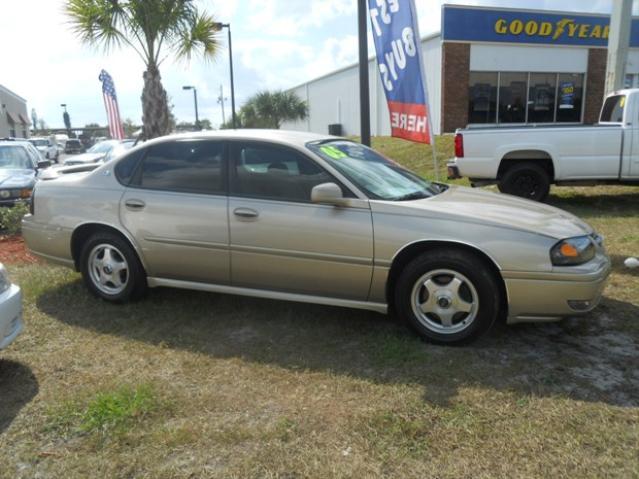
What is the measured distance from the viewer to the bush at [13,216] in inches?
308

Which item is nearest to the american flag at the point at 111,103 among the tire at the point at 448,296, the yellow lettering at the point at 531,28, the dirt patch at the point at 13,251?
the dirt patch at the point at 13,251

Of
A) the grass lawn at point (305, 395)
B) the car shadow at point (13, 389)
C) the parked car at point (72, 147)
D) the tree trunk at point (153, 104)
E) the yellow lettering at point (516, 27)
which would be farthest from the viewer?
the parked car at point (72, 147)

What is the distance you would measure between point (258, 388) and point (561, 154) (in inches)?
284

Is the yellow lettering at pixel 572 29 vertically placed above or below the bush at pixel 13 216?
above

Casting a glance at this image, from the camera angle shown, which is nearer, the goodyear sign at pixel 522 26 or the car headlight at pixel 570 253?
the car headlight at pixel 570 253

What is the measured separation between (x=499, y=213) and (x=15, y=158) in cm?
956

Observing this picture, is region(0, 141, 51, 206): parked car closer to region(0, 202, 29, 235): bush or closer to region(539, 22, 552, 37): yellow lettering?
region(0, 202, 29, 235): bush

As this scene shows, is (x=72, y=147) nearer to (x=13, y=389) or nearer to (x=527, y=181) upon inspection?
Answer: (x=527, y=181)

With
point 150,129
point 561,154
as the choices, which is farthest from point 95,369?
point 150,129

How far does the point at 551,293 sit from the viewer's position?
3471 millimetres

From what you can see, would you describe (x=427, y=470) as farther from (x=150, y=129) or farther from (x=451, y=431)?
(x=150, y=129)

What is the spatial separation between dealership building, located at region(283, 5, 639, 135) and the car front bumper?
60.3ft

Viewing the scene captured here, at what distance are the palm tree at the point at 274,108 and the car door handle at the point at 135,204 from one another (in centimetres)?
4000

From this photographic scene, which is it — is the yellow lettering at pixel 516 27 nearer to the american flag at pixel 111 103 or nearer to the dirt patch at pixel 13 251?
the american flag at pixel 111 103
